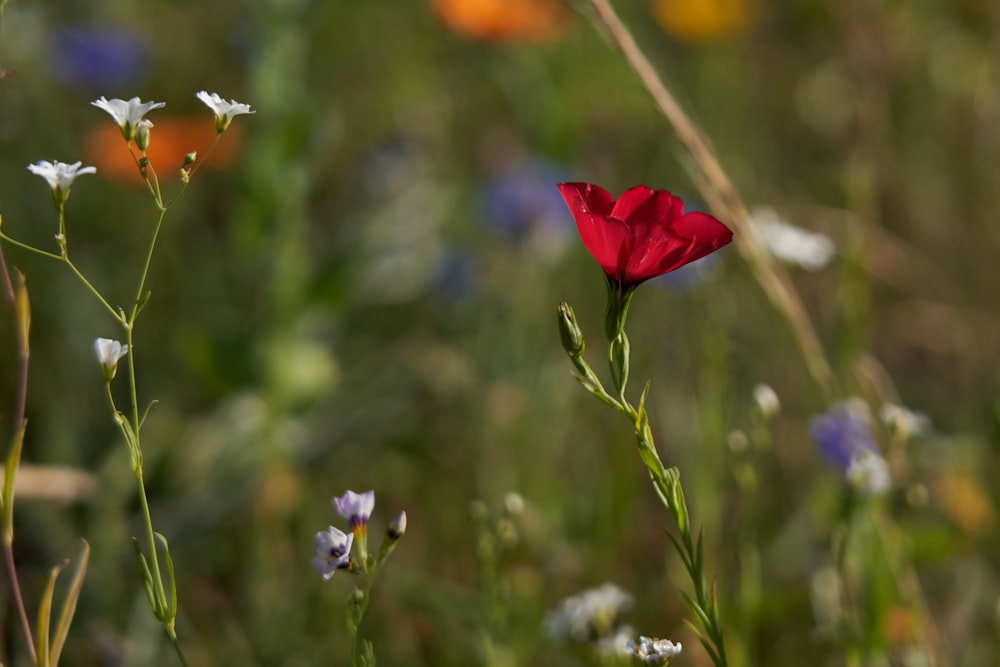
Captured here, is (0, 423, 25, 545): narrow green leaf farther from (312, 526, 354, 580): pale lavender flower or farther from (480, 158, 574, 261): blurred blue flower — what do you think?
(480, 158, 574, 261): blurred blue flower

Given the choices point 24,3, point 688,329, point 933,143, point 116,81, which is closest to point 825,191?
point 933,143

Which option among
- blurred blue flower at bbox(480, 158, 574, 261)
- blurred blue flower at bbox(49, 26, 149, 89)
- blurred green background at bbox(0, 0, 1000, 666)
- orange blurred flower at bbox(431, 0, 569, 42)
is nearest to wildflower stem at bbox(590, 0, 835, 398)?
blurred green background at bbox(0, 0, 1000, 666)

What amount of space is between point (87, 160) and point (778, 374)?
1.40 metres

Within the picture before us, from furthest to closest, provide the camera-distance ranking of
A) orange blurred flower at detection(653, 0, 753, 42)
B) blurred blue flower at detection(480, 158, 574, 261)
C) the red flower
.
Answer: orange blurred flower at detection(653, 0, 753, 42) < blurred blue flower at detection(480, 158, 574, 261) < the red flower

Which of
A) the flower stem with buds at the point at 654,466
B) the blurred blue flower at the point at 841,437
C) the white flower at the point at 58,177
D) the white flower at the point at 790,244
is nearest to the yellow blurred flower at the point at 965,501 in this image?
the white flower at the point at 790,244

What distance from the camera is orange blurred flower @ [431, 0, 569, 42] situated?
206cm

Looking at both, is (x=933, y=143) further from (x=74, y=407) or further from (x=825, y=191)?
(x=74, y=407)

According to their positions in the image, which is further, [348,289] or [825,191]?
[825,191]

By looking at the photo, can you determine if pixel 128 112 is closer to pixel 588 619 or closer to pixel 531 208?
pixel 588 619

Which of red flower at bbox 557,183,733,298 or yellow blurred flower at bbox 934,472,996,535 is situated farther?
yellow blurred flower at bbox 934,472,996,535

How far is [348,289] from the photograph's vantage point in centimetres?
164

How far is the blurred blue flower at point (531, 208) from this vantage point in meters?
1.88

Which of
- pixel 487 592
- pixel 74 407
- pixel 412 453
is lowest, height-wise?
pixel 412 453

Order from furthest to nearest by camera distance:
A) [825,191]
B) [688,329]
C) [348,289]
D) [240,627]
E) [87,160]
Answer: [825,191] → [87,160] → [688,329] → [348,289] → [240,627]
